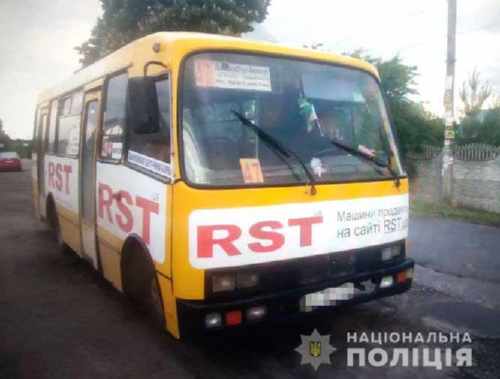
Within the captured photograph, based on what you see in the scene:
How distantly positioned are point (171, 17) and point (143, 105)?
16201 millimetres

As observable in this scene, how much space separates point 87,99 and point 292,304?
143 inches

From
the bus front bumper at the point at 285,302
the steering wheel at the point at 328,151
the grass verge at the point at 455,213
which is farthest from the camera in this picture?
the grass verge at the point at 455,213

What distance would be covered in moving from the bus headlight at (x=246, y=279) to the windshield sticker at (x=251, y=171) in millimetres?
681

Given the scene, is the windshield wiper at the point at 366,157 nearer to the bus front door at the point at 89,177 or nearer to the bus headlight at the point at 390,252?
the bus headlight at the point at 390,252

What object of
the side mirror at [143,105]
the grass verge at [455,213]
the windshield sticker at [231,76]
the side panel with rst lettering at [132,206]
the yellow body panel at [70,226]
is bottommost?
the grass verge at [455,213]

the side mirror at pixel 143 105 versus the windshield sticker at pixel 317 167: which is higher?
the side mirror at pixel 143 105

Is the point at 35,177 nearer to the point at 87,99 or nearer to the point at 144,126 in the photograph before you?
the point at 87,99

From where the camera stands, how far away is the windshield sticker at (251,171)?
361cm

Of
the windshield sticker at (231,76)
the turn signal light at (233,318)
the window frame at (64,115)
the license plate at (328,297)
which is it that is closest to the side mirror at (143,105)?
the windshield sticker at (231,76)

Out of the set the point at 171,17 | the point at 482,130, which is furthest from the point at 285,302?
the point at 171,17

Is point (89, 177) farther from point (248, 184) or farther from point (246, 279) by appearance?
point (246, 279)

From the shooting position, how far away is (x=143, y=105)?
3.57 meters

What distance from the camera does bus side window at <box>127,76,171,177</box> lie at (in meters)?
3.66

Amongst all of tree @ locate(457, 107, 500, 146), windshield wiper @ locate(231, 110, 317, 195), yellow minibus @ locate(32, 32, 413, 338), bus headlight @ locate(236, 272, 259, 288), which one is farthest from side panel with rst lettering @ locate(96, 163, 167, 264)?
tree @ locate(457, 107, 500, 146)
